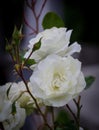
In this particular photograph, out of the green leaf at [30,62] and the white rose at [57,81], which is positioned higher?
the green leaf at [30,62]

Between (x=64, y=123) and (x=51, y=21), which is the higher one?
(x=51, y=21)

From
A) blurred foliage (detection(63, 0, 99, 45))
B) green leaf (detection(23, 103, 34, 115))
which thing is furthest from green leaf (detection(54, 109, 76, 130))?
blurred foliage (detection(63, 0, 99, 45))

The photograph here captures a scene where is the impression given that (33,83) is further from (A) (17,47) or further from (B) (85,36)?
(B) (85,36)

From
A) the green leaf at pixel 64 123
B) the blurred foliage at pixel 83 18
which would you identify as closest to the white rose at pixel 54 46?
the green leaf at pixel 64 123

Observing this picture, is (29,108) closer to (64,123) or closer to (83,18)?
(64,123)

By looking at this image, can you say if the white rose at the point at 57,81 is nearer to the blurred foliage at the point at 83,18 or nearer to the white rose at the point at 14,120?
the white rose at the point at 14,120

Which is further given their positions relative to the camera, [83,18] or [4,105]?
[83,18]

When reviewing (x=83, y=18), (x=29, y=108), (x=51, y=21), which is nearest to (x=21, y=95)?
(x=29, y=108)
